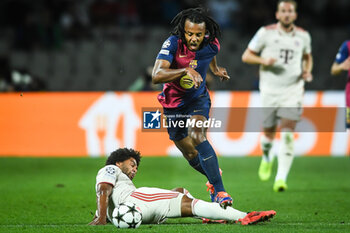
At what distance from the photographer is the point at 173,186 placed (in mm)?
8984

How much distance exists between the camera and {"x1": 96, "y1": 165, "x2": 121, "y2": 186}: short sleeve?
568 centimetres

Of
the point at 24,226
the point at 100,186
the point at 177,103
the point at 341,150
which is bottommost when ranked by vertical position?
the point at 341,150

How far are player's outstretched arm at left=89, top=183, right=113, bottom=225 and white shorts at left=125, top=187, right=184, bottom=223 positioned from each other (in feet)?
0.62

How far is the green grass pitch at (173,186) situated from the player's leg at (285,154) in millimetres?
179

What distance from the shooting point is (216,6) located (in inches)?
626

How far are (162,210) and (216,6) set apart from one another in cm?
1081

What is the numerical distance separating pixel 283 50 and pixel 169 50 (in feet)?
11.2

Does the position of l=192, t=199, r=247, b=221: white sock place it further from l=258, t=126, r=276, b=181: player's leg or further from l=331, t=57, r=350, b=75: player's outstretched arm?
l=331, t=57, r=350, b=75: player's outstretched arm

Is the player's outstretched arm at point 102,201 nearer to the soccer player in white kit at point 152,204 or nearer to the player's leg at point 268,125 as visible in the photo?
the soccer player in white kit at point 152,204

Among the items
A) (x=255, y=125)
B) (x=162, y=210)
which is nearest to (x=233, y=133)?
(x=255, y=125)

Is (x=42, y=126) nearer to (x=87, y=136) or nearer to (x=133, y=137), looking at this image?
(x=87, y=136)

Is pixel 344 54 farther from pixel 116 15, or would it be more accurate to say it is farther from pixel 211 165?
pixel 116 15

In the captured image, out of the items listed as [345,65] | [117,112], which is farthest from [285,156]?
[117,112]

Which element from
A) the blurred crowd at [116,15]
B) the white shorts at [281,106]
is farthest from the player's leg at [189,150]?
the blurred crowd at [116,15]
